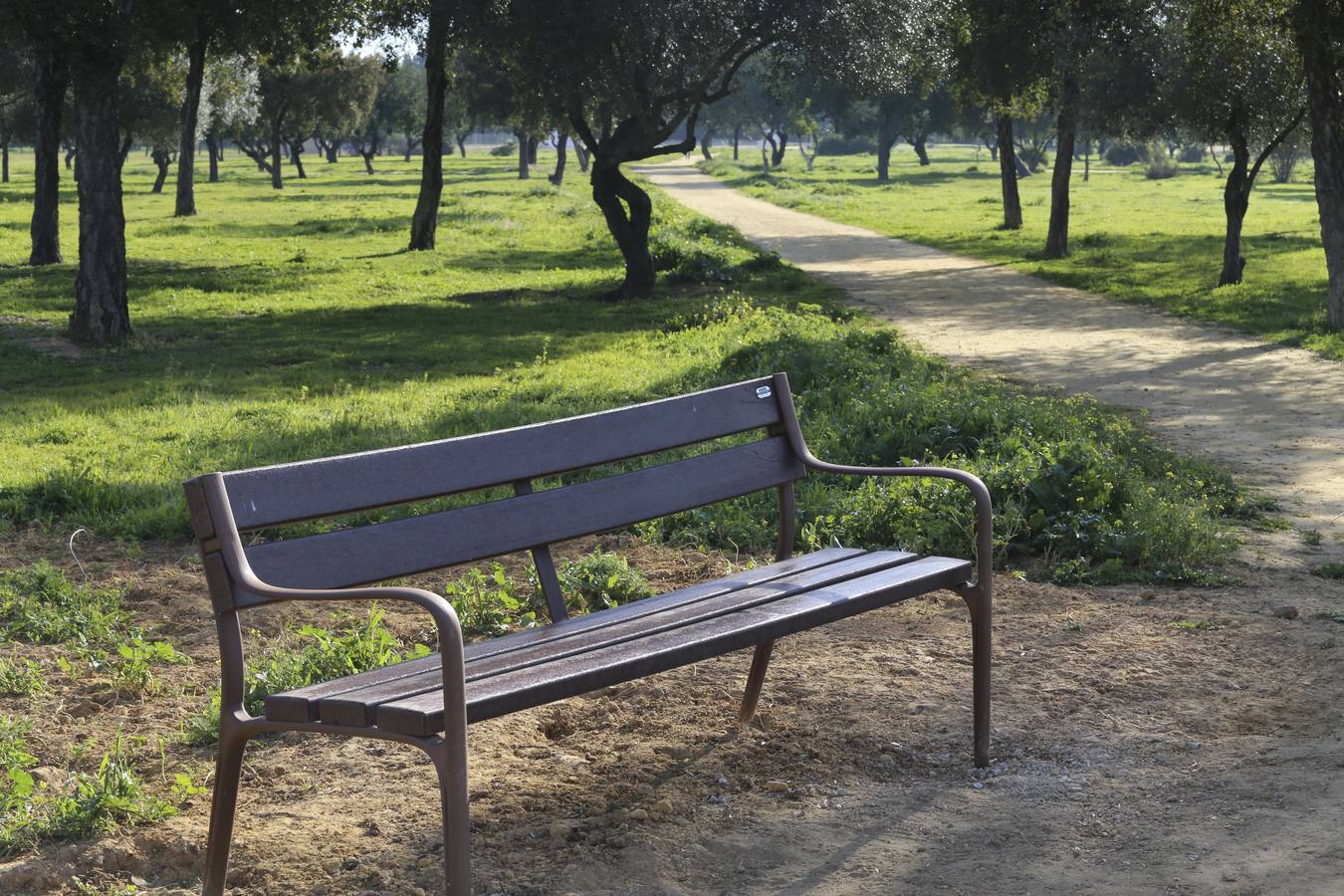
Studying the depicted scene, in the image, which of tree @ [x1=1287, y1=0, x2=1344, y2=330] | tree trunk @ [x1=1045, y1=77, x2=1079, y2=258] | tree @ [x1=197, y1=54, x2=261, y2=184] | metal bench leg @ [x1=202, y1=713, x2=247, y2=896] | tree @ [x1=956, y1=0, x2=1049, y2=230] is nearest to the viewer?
metal bench leg @ [x1=202, y1=713, x2=247, y2=896]

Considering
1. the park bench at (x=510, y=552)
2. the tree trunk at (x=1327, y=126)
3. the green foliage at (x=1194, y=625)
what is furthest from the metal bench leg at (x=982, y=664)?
the tree trunk at (x=1327, y=126)

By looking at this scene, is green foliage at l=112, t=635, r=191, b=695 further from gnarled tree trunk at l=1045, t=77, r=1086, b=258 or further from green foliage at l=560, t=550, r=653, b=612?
gnarled tree trunk at l=1045, t=77, r=1086, b=258

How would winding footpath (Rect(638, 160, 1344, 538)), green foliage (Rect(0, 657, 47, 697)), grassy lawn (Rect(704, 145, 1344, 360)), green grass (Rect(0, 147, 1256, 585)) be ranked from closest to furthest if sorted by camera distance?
green foliage (Rect(0, 657, 47, 697)) < green grass (Rect(0, 147, 1256, 585)) < winding footpath (Rect(638, 160, 1344, 538)) < grassy lawn (Rect(704, 145, 1344, 360))

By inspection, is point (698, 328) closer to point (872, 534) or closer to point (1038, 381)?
point (1038, 381)

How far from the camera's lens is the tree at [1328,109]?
1344 centimetres

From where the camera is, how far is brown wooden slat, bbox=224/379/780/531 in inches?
124

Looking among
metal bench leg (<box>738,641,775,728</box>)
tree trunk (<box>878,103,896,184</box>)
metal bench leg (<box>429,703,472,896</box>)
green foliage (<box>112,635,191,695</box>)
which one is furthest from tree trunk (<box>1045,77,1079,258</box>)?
tree trunk (<box>878,103,896,184</box>)

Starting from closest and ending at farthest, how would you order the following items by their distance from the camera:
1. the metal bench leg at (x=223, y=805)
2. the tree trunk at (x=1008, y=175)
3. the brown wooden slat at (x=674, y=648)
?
the brown wooden slat at (x=674, y=648), the metal bench leg at (x=223, y=805), the tree trunk at (x=1008, y=175)

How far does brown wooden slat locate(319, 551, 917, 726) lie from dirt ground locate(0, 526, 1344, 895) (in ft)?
1.63

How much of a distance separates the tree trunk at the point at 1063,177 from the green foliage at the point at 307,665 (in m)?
20.7

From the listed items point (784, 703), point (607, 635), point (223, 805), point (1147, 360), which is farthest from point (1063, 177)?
point (223, 805)

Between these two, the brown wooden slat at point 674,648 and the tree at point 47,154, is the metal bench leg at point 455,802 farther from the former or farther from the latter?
the tree at point 47,154

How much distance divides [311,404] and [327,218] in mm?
26115

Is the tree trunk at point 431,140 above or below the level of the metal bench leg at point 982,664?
above
